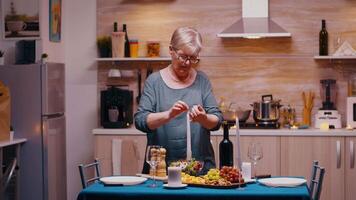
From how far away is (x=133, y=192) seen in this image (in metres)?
3.22

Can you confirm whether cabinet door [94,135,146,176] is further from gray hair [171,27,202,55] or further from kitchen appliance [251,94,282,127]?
gray hair [171,27,202,55]

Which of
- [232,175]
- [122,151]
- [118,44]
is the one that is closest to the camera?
[232,175]

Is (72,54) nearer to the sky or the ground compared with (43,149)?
nearer to the sky

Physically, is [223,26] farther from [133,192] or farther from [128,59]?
[133,192]

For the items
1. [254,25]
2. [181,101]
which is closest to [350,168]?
[254,25]

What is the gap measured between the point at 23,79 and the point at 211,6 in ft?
6.51

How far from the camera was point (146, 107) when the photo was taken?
3838mm

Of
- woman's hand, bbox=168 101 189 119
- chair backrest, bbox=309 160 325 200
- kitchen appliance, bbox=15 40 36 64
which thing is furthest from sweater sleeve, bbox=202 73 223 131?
kitchen appliance, bbox=15 40 36 64

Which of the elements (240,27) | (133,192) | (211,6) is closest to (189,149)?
(133,192)

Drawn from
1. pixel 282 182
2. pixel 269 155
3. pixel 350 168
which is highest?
pixel 282 182

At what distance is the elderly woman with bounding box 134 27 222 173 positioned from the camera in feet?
12.4

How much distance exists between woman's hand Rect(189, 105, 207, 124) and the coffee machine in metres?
2.70

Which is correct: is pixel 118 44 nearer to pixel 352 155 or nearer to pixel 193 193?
pixel 352 155

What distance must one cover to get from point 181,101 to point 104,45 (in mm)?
2886
